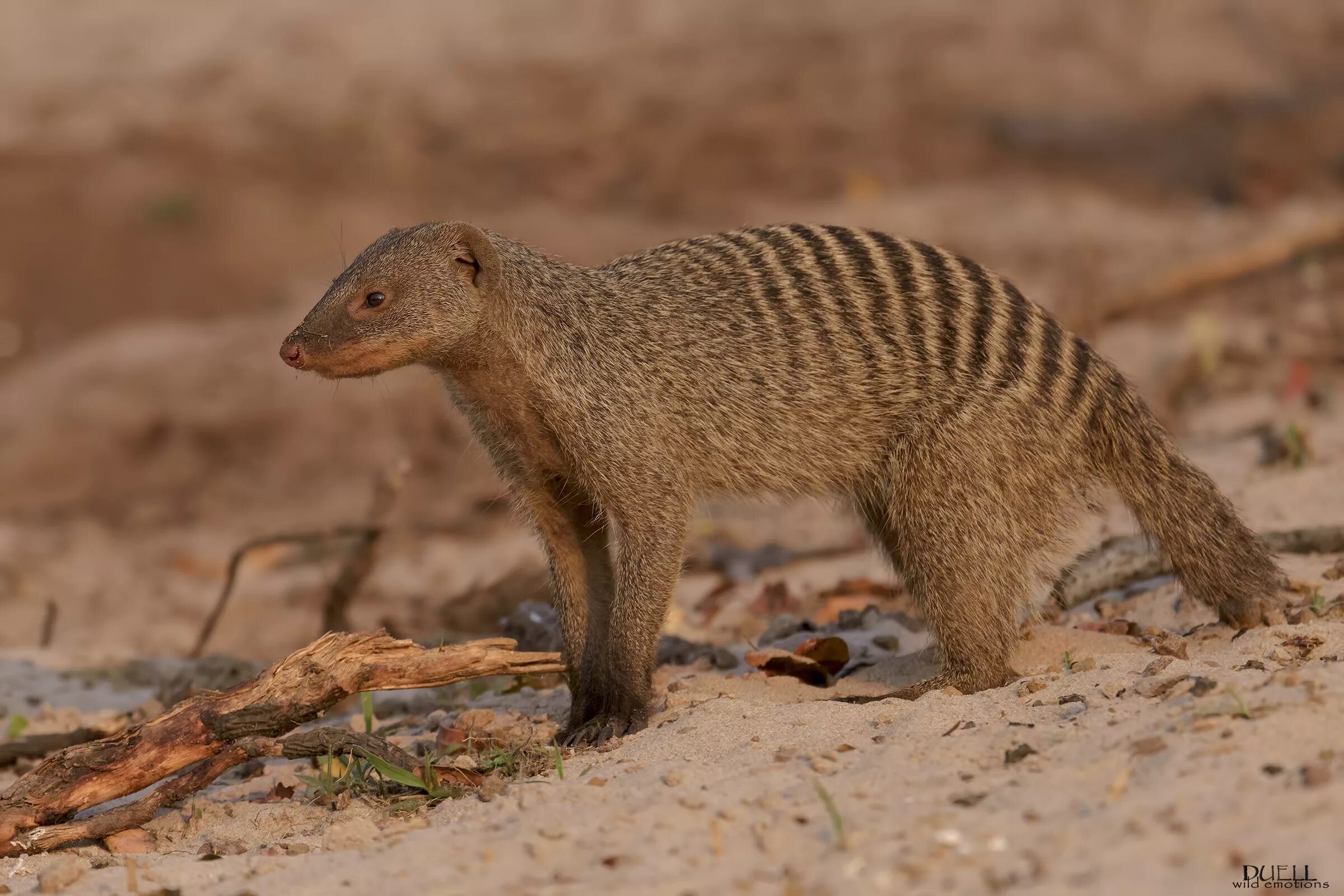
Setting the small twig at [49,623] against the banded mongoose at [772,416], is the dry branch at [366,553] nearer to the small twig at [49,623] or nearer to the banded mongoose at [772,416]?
the small twig at [49,623]

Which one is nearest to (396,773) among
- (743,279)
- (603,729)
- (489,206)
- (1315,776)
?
(603,729)

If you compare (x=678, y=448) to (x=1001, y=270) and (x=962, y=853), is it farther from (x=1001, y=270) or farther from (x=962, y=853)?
(x=1001, y=270)

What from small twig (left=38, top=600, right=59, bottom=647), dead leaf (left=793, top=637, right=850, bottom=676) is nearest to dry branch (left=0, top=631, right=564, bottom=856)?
dead leaf (left=793, top=637, right=850, bottom=676)

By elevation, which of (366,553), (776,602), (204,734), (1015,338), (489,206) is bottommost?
(776,602)

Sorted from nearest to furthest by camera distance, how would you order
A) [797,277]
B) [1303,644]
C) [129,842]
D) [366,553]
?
[129,842] → [1303,644] → [797,277] → [366,553]

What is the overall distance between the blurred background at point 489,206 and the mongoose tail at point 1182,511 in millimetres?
1000

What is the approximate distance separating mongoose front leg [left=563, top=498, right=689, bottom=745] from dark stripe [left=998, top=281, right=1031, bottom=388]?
3.49ft

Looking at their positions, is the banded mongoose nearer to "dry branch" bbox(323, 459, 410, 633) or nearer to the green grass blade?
the green grass blade

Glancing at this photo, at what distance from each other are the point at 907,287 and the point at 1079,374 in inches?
23.2

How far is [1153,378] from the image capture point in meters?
7.94

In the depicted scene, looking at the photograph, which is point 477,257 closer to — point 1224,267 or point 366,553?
point 366,553

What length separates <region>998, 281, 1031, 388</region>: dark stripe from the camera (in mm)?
4109

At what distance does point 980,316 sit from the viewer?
424cm

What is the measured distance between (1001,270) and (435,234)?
23.1 ft
